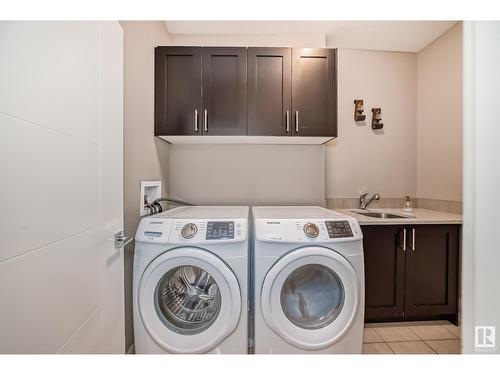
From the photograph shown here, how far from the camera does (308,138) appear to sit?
1.90 metres

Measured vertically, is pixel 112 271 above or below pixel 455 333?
above

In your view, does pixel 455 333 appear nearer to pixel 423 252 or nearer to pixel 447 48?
pixel 423 252

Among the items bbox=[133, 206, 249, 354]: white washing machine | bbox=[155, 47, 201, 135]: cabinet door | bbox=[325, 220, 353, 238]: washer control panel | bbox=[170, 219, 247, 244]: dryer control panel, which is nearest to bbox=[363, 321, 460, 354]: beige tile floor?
bbox=[325, 220, 353, 238]: washer control panel

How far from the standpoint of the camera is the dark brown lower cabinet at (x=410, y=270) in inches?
72.0

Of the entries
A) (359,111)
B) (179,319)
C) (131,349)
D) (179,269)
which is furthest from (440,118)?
(131,349)

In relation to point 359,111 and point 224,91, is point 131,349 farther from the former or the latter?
point 359,111

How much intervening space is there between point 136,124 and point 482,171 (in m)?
1.62

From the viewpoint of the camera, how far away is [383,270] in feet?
6.03

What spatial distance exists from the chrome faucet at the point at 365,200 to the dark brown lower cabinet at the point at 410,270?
1.66 ft

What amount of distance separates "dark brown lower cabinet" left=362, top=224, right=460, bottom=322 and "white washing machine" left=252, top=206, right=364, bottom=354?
22.2 inches

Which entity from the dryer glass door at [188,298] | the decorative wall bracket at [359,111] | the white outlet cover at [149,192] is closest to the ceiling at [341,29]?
the decorative wall bracket at [359,111]

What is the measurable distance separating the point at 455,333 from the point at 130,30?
312cm

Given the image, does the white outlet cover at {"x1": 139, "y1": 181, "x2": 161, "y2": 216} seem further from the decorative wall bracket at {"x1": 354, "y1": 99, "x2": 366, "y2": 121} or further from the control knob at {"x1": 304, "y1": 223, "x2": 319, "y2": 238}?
the decorative wall bracket at {"x1": 354, "y1": 99, "x2": 366, "y2": 121}
